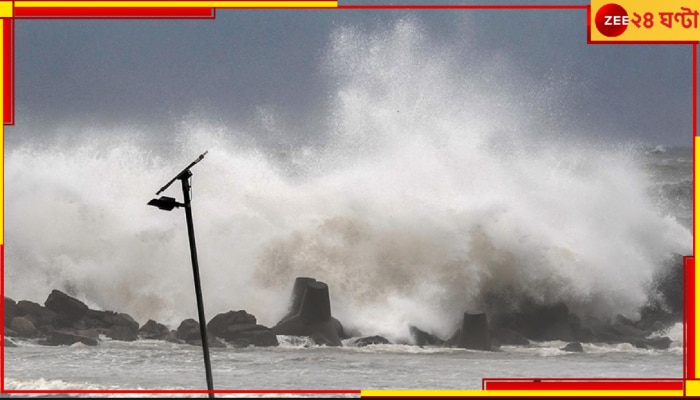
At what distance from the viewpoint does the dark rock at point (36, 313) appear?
10.9 meters

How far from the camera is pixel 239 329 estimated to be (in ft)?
35.7

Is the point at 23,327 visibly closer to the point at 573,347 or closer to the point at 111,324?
the point at 111,324

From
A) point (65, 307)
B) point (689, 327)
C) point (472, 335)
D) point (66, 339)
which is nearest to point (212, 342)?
point (66, 339)

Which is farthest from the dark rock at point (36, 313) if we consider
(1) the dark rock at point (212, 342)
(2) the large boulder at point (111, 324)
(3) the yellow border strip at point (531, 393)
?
(3) the yellow border strip at point (531, 393)

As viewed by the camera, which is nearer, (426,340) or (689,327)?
(689,327)

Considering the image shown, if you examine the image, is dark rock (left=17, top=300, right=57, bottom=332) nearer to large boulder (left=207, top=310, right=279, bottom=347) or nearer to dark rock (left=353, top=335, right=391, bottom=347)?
large boulder (left=207, top=310, right=279, bottom=347)

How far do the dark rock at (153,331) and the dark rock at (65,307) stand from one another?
708 millimetres

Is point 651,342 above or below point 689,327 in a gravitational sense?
below

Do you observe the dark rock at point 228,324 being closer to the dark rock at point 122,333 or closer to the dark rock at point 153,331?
the dark rock at point 153,331

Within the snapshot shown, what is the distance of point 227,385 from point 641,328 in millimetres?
4245

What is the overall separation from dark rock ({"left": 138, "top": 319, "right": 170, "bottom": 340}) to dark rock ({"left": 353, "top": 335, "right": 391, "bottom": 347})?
189 cm

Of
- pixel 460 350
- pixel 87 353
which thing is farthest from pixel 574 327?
pixel 87 353

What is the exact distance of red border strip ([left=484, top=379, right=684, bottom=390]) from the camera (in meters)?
7.42

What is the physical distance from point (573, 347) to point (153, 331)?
13.6 feet
